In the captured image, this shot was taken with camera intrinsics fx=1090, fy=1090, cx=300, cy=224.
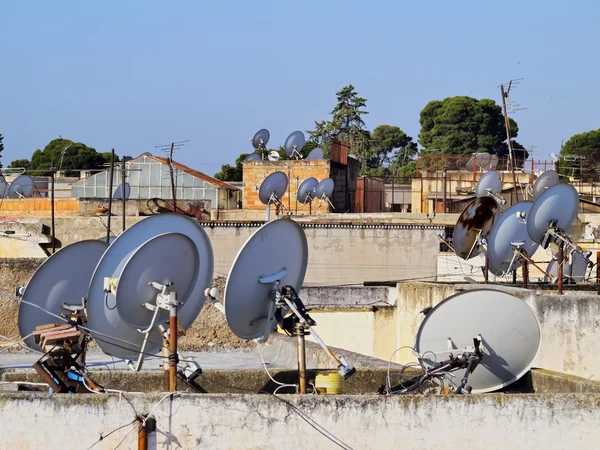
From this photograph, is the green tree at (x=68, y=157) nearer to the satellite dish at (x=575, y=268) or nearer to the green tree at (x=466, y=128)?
the green tree at (x=466, y=128)

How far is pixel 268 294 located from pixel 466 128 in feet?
251

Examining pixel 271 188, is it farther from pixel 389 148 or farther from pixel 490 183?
pixel 389 148

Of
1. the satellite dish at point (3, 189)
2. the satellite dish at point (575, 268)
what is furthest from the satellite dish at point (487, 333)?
the satellite dish at point (3, 189)

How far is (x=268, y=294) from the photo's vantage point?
332 inches

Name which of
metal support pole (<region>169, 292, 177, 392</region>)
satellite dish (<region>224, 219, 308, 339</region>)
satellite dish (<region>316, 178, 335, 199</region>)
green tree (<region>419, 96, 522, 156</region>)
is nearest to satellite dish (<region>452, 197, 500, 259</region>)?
satellite dish (<region>224, 219, 308, 339</region>)

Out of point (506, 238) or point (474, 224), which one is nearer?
point (506, 238)

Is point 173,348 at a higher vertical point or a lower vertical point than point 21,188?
lower

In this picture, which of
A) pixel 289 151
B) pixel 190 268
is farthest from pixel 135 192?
pixel 190 268

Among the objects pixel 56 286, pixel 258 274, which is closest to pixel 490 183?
pixel 56 286

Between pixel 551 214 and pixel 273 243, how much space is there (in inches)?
294

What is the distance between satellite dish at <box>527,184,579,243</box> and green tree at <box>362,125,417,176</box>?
62.7 m

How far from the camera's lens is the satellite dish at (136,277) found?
785 centimetres

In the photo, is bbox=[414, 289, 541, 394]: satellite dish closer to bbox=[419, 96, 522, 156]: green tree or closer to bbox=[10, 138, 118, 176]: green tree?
bbox=[10, 138, 118, 176]: green tree

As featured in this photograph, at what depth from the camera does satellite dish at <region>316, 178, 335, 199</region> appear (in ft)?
113
